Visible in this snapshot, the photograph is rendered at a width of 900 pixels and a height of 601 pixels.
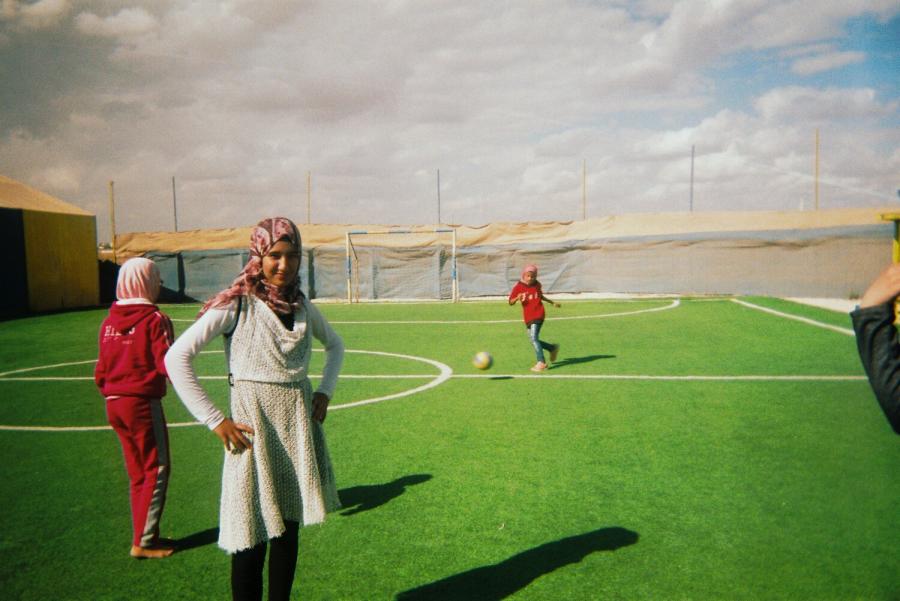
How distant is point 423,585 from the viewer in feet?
12.3

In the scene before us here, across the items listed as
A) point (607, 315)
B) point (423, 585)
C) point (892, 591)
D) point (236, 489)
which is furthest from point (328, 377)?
point (607, 315)

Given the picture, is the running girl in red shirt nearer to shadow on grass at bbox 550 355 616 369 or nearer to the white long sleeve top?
shadow on grass at bbox 550 355 616 369

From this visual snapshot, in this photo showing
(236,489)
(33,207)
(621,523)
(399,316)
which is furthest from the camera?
(33,207)

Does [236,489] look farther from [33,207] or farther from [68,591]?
[33,207]

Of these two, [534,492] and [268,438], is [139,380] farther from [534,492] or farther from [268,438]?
[534,492]

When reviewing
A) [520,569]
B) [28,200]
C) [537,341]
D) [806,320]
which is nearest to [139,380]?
[520,569]

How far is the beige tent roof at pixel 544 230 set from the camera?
4122cm

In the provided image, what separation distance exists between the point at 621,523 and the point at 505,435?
231cm

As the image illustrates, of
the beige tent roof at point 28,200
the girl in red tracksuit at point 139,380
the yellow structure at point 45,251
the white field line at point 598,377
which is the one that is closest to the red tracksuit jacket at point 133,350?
the girl in red tracksuit at point 139,380

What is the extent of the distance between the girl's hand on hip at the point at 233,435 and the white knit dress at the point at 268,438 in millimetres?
33

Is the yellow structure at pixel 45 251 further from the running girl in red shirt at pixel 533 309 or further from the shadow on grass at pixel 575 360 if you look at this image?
the shadow on grass at pixel 575 360

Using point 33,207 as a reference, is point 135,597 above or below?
below

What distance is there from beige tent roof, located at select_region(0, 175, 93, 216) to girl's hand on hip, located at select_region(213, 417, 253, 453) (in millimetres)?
25378

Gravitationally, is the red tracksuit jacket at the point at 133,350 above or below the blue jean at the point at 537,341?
above
